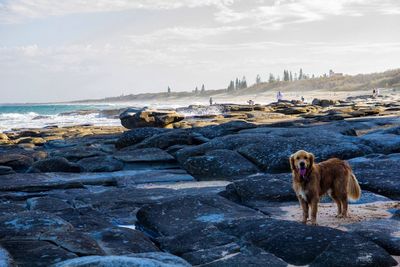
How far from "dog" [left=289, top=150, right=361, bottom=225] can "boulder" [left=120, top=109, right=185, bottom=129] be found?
825 inches

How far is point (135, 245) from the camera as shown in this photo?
6.34 meters

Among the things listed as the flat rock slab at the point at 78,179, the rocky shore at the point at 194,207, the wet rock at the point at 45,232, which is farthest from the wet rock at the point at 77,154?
the wet rock at the point at 45,232

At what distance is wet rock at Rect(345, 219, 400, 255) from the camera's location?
600 centimetres

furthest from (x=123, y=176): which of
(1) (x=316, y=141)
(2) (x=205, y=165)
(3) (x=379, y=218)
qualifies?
(3) (x=379, y=218)

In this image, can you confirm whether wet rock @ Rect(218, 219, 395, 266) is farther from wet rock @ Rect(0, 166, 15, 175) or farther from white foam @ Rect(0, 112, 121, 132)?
white foam @ Rect(0, 112, 121, 132)

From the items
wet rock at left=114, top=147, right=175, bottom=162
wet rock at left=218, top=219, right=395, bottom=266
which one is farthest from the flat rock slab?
wet rock at left=218, top=219, right=395, bottom=266

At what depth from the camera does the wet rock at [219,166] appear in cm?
1185

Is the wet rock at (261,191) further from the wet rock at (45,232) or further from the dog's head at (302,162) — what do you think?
the wet rock at (45,232)

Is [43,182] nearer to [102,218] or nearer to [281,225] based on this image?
[102,218]

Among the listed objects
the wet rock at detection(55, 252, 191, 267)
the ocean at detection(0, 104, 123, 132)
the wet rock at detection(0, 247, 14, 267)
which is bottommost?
the ocean at detection(0, 104, 123, 132)

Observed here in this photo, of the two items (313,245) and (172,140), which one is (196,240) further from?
(172,140)

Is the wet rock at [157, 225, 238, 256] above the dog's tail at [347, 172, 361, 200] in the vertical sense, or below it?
below

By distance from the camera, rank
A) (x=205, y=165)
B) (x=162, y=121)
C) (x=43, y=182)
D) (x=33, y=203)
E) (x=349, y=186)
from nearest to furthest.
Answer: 1. (x=349, y=186)
2. (x=33, y=203)
3. (x=43, y=182)
4. (x=205, y=165)
5. (x=162, y=121)

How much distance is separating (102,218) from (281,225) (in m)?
2.98
